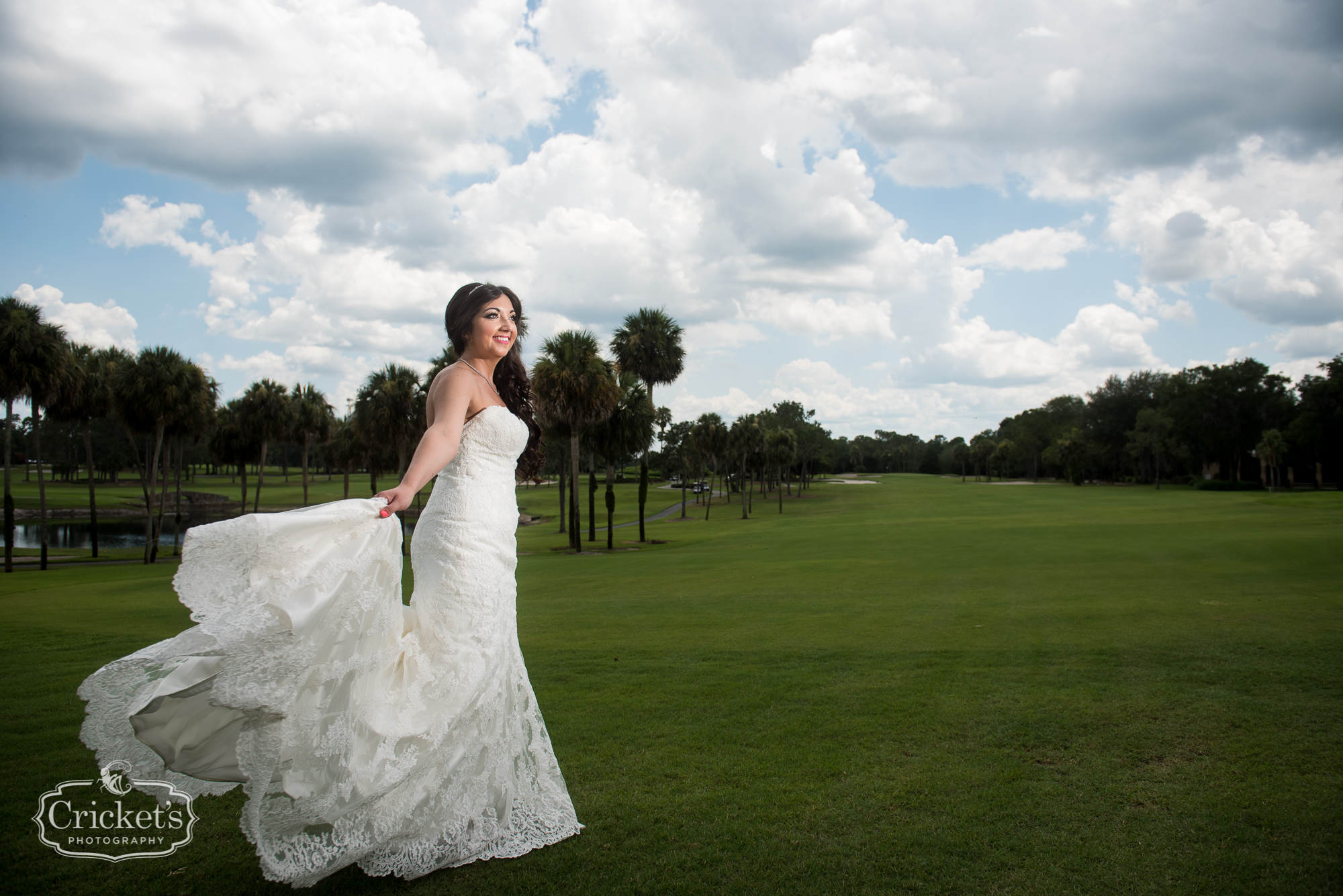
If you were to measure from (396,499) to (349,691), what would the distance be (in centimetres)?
89

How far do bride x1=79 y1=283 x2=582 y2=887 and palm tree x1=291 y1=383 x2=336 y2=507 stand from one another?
175 ft

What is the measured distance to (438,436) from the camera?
11.7 feet

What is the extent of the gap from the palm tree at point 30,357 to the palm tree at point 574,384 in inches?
743

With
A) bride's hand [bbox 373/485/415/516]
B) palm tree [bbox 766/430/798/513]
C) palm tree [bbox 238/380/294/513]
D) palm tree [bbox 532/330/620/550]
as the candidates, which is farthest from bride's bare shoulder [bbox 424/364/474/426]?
palm tree [bbox 766/430/798/513]

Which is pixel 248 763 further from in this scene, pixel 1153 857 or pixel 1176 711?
pixel 1176 711

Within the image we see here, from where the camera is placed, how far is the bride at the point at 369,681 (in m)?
2.92

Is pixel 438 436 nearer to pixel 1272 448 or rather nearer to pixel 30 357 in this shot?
pixel 30 357

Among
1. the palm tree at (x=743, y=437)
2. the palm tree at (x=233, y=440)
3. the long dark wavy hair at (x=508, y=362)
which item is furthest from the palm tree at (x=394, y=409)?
the palm tree at (x=743, y=437)

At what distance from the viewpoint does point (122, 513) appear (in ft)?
209

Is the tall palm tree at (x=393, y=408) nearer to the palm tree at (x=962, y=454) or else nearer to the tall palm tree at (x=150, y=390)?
the tall palm tree at (x=150, y=390)

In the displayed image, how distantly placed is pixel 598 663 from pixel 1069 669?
5.15 m

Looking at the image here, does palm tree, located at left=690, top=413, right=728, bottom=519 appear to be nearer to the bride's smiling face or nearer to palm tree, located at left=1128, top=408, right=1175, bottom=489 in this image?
A: the bride's smiling face

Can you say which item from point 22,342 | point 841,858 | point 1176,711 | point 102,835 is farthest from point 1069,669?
point 22,342

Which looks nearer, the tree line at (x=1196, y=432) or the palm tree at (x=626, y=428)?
the palm tree at (x=626, y=428)
